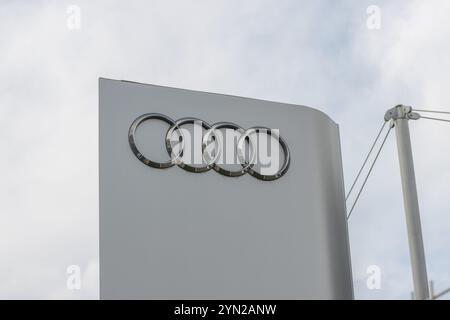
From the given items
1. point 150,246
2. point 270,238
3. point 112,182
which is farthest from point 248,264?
point 112,182

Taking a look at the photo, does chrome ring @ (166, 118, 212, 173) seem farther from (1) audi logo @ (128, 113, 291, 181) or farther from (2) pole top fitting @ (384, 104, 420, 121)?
(2) pole top fitting @ (384, 104, 420, 121)

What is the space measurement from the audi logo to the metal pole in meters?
1.38

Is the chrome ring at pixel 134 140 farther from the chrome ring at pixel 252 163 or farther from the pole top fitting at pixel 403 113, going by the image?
the pole top fitting at pixel 403 113

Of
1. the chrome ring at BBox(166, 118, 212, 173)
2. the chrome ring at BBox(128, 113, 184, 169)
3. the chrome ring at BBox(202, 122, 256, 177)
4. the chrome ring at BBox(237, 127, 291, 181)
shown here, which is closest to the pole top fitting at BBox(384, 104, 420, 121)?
the chrome ring at BBox(237, 127, 291, 181)

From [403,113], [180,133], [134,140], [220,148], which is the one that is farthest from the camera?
[403,113]

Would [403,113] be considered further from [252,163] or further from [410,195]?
[252,163]

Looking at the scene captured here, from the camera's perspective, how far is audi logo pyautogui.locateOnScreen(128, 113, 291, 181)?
8789 mm

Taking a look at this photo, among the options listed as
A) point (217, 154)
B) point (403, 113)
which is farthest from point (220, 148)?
point (403, 113)

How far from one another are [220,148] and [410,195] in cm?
229

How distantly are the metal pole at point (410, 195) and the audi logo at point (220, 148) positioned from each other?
1.38 metres

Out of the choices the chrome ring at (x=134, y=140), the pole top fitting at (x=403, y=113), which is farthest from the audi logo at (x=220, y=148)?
the pole top fitting at (x=403, y=113)

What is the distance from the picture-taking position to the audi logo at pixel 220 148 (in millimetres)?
8789

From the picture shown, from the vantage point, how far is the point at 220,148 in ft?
29.9
